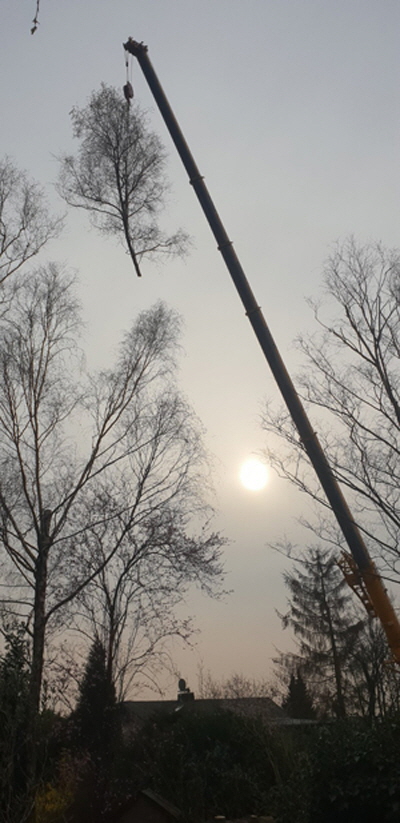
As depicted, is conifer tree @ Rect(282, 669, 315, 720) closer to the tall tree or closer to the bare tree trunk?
the tall tree

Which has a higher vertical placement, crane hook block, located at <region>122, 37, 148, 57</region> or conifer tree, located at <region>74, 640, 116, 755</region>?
crane hook block, located at <region>122, 37, 148, 57</region>

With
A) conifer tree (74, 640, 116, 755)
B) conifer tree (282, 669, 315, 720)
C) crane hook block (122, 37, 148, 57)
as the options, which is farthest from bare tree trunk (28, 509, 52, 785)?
conifer tree (282, 669, 315, 720)

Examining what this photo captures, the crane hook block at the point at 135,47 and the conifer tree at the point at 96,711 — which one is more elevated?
the crane hook block at the point at 135,47

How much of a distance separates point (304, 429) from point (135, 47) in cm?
937

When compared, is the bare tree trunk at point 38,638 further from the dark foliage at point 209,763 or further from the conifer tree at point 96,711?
the conifer tree at point 96,711

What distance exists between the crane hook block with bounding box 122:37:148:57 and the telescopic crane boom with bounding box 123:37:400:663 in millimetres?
1539

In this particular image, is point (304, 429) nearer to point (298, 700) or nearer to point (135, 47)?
point (135, 47)

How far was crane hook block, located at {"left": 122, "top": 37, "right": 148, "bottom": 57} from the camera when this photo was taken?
1490cm

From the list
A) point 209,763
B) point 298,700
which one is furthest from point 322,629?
point 209,763

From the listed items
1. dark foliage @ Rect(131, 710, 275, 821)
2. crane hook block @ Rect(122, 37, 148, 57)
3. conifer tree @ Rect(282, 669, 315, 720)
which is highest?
crane hook block @ Rect(122, 37, 148, 57)

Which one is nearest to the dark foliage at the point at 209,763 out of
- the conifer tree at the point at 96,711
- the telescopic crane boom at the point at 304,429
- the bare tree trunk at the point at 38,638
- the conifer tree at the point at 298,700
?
the conifer tree at the point at 96,711

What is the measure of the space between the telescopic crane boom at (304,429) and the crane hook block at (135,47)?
5.05ft

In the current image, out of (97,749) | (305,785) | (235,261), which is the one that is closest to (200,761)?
(97,749)

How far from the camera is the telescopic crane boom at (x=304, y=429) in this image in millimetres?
11586
